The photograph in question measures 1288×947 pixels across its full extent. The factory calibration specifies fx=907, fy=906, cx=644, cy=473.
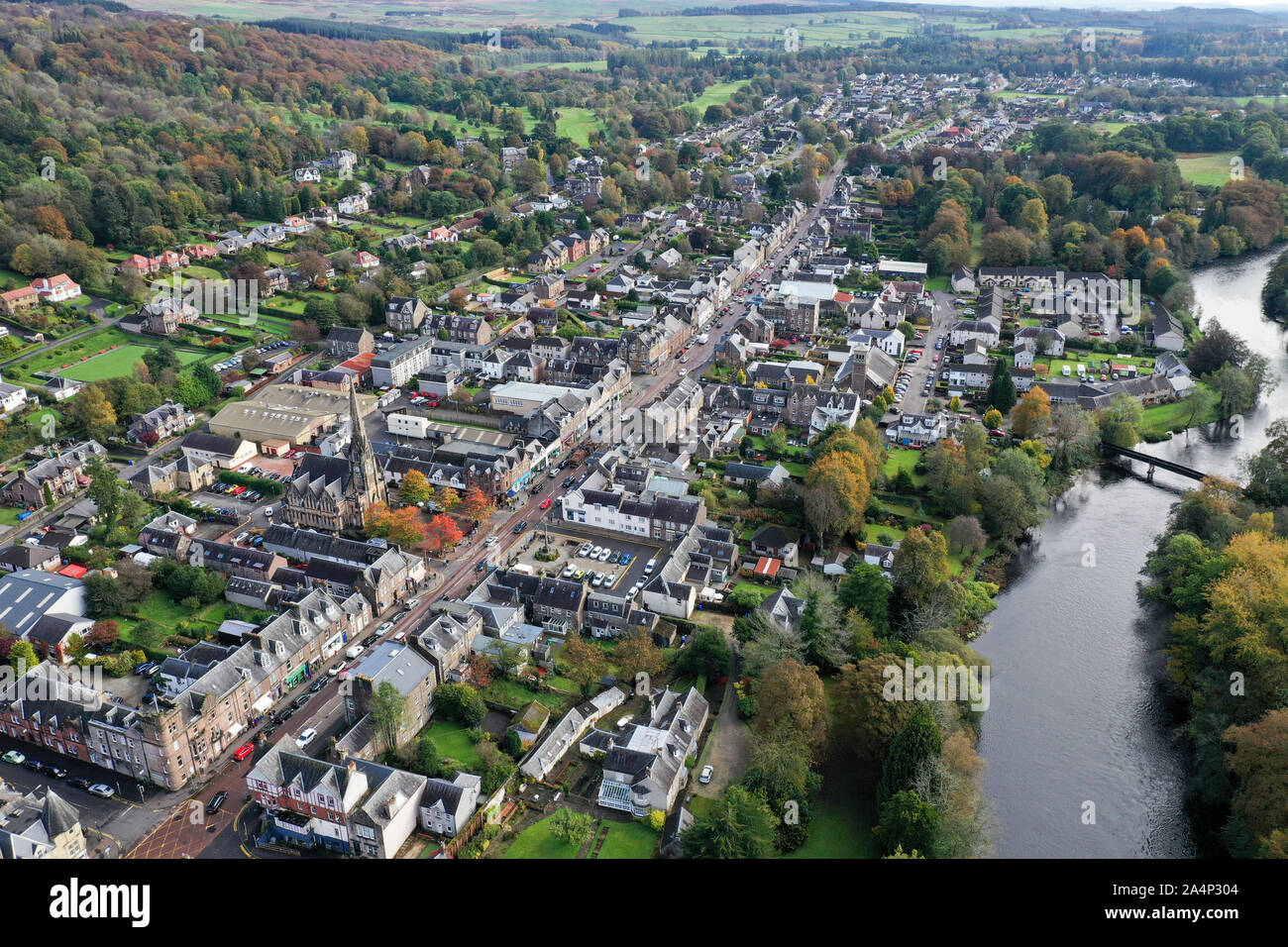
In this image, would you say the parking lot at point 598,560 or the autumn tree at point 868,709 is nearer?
the autumn tree at point 868,709

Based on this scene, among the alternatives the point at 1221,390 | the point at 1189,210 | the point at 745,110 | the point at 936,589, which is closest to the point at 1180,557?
the point at 936,589

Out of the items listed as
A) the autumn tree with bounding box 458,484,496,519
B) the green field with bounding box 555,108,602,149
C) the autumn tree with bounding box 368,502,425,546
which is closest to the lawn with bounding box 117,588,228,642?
the autumn tree with bounding box 368,502,425,546

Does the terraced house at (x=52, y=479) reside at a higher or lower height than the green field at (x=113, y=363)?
lower

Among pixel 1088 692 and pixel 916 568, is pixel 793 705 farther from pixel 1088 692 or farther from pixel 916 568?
pixel 1088 692

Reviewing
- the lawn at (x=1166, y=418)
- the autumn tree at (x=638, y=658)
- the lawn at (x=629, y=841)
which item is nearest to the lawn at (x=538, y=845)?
the lawn at (x=629, y=841)

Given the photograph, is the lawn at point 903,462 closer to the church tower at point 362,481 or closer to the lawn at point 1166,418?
the lawn at point 1166,418

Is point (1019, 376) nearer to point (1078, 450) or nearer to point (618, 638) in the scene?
point (1078, 450)
